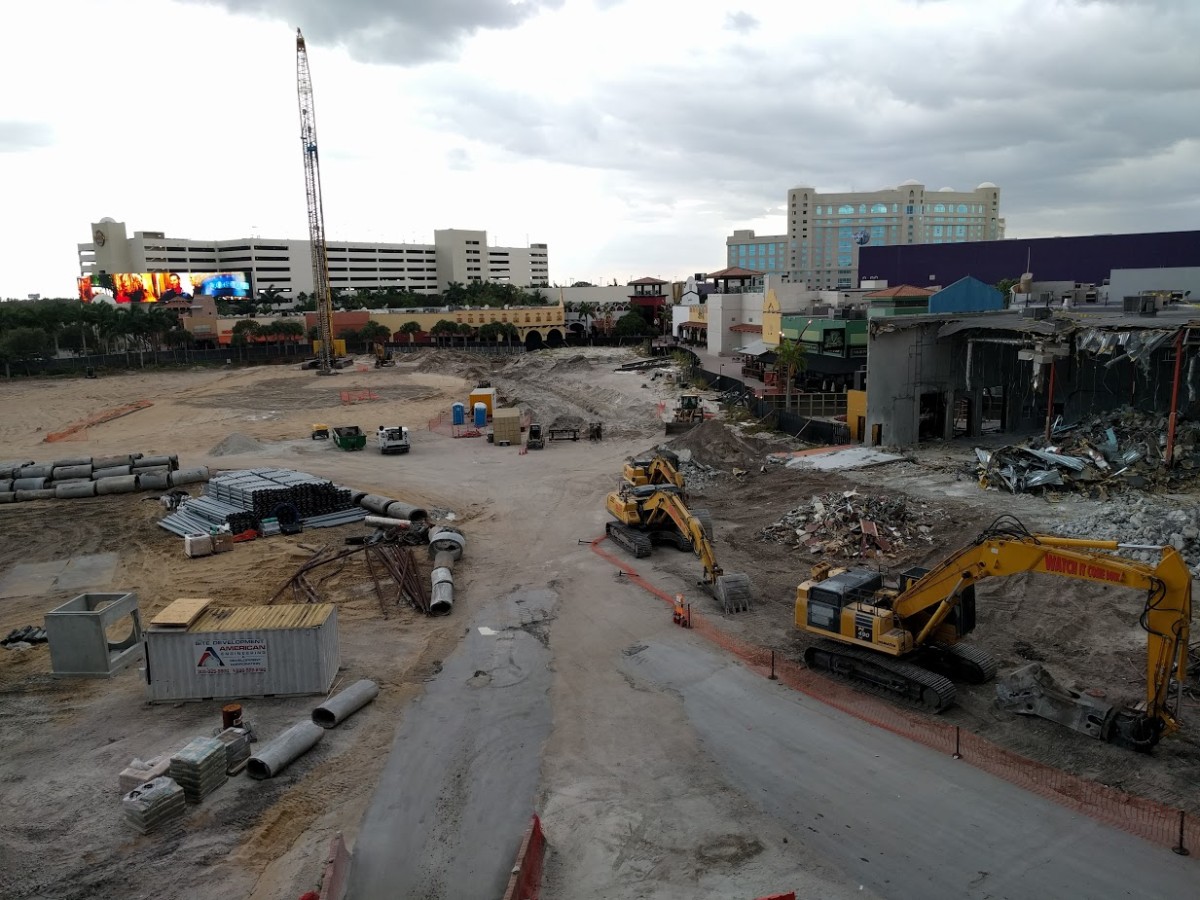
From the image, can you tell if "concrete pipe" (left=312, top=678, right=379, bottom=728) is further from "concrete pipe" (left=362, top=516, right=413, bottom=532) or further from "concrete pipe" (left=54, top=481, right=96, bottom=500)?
"concrete pipe" (left=54, top=481, right=96, bottom=500)

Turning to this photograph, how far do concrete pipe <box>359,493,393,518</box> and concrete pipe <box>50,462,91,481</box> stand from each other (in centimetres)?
1333

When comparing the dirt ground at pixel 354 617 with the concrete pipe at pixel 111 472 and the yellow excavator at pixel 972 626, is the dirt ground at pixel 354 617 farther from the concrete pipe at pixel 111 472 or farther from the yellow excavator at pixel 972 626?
the concrete pipe at pixel 111 472

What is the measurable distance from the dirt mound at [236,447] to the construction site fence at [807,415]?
25707 mm

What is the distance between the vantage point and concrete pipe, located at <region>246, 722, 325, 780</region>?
12820 millimetres

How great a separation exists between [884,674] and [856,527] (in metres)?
9.59

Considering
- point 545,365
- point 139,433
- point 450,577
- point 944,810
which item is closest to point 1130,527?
point 944,810

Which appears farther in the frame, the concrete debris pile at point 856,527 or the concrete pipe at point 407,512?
the concrete pipe at point 407,512

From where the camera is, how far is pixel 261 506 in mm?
27828

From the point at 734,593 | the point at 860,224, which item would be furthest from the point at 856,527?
the point at 860,224

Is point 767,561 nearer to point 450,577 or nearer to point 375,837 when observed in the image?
point 450,577

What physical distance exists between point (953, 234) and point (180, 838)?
181671 millimetres

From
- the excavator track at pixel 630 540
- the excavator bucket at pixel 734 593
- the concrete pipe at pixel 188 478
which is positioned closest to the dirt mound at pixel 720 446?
the excavator track at pixel 630 540

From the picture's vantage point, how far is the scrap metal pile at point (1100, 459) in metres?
25.6

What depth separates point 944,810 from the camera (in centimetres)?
1160
